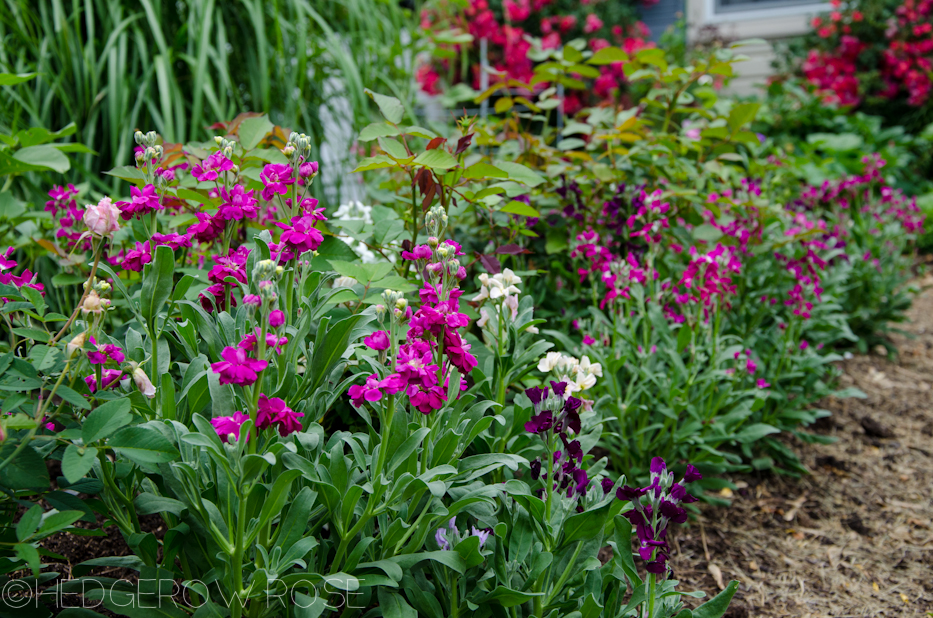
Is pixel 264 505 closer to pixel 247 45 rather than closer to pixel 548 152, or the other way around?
pixel 548 152

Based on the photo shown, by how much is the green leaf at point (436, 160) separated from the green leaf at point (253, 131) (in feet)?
1.38

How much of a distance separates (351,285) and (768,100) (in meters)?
6.59

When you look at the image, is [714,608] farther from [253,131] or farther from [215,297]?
[253,131]

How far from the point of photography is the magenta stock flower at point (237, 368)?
0.81 metres

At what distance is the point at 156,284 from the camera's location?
105 cm

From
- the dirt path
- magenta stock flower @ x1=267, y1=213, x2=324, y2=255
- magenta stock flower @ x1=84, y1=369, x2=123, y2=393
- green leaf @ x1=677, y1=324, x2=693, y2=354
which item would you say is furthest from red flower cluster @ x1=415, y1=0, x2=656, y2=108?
magenta stock flower @ x1=84, y1=369, x2=123, y2=393

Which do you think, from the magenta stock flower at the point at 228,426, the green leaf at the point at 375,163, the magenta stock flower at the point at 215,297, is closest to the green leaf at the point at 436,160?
the green leaf at the point at 375,163

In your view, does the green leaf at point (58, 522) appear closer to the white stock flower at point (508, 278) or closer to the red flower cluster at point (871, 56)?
the white stock flower at point (508, 278)

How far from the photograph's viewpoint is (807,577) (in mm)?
1627

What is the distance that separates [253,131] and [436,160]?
49cm

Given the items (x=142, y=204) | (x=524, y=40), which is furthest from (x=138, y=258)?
(x=524, y=40)

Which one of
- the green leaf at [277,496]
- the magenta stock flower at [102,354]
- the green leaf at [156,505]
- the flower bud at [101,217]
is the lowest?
the green leaf at [156,505]

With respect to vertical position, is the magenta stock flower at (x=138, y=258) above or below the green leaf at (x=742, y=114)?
below

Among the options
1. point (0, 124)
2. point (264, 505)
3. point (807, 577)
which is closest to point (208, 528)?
point (264, 505)
